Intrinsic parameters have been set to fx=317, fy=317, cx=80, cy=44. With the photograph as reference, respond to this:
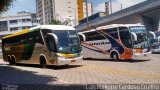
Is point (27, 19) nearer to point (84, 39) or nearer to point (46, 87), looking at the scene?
point (84, 39)

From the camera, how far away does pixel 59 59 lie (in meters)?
20.3

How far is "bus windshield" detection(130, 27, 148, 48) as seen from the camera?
2353 cm

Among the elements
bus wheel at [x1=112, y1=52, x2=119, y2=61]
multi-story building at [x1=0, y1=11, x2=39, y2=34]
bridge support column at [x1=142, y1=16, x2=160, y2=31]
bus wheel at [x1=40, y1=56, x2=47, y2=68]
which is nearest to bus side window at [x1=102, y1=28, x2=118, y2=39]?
bus wheel at [x1=112, y1=52, x2=119, y2=61]

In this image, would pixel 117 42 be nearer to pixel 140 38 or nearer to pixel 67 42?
pixel 140 38

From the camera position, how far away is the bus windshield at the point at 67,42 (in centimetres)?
2052

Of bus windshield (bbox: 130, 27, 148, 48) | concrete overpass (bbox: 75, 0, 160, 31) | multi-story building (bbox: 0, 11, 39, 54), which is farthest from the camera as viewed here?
multi-story building (bbox: 0, 11, 39, 54)

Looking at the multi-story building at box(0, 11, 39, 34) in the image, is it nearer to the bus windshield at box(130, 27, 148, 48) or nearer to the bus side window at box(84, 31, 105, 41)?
the bus side window at box(84, 31, 105, 41)

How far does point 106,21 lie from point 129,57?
33.7m

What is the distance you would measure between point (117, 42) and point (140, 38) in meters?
2.11

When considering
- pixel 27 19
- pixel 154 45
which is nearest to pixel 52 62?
pixel 154 45

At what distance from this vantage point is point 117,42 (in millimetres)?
25266

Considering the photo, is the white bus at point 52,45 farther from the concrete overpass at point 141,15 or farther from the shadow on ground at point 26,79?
the concrete overpass at point 141,15

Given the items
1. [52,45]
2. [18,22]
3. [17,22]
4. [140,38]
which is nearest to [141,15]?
[140,38]

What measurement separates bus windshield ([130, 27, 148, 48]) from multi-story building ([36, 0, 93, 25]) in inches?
3510
